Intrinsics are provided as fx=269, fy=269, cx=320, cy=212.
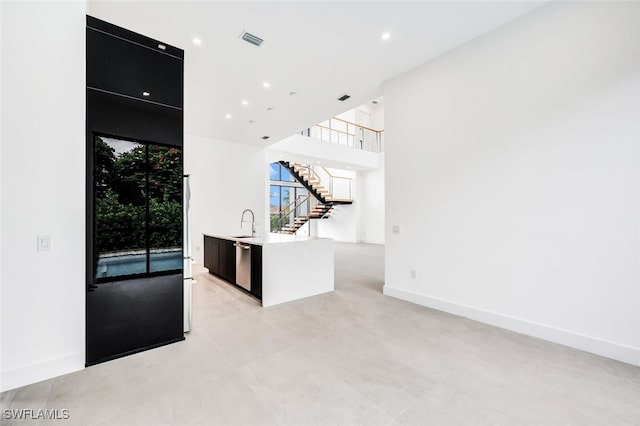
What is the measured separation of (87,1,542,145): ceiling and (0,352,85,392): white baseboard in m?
3.29

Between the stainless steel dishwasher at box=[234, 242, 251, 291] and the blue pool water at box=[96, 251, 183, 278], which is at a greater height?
the blue pool water at box=[96, 251, 183, 278]

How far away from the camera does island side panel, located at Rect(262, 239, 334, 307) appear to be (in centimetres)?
381

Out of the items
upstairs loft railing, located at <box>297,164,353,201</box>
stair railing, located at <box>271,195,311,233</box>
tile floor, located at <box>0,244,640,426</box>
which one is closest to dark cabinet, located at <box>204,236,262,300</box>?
tile floor, located at <box>0,244,640,426</box>

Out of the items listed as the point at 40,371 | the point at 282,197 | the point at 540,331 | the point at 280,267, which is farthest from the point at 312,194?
the point at 40,371

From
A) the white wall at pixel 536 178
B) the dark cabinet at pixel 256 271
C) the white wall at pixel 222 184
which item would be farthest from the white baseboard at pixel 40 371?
the white wall at pixel 222 184

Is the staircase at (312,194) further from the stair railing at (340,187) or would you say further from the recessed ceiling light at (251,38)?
the recessed ceiling light at (251,38)

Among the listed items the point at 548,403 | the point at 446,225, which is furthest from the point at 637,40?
the point at 548,403

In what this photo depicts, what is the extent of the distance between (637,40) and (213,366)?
453 cm

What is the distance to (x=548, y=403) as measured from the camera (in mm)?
1807

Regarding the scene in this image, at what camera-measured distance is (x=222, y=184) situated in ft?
23.8

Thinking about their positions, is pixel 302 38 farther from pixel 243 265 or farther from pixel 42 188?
pixel 243 265

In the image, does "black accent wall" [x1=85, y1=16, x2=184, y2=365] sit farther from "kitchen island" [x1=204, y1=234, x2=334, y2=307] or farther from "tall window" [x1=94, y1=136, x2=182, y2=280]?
"kitchen island" [x1=204, y1=234, x2=334, y2=307]

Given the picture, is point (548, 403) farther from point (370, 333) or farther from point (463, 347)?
point (370, 333)

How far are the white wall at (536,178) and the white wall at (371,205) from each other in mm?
7327
